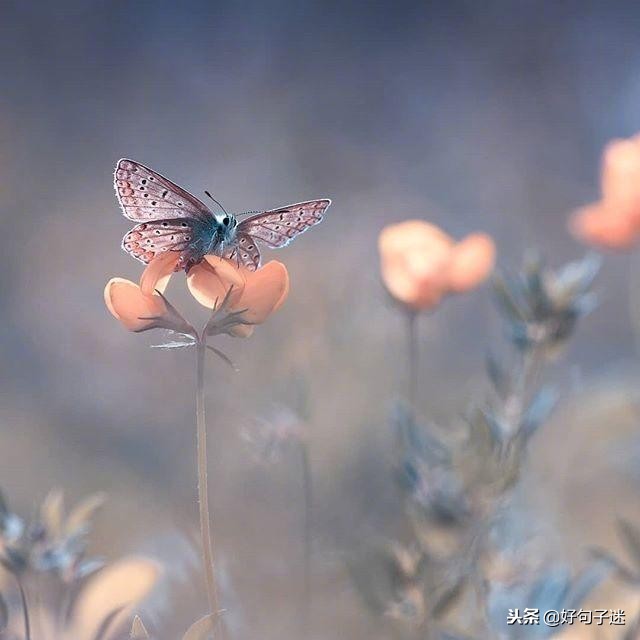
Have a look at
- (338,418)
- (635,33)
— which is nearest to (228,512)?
(338,418)

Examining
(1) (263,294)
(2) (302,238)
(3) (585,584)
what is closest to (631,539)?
(3) (585,584)

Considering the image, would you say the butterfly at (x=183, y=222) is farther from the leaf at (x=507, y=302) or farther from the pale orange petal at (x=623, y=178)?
the pale orange petal at (x=623, y=178)

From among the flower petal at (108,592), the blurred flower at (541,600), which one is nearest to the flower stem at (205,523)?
the flower petal at (108,592)

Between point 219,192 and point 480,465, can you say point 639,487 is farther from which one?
point 219,192

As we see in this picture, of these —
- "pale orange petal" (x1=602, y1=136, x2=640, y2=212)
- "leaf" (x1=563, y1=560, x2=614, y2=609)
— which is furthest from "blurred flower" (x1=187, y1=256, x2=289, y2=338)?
"pale orange petal" (x1=602, y1=136, x2=640, y2=212)

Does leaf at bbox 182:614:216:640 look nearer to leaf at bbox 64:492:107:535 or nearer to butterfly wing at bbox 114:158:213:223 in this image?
leaf at bbox 64:492:107:535
